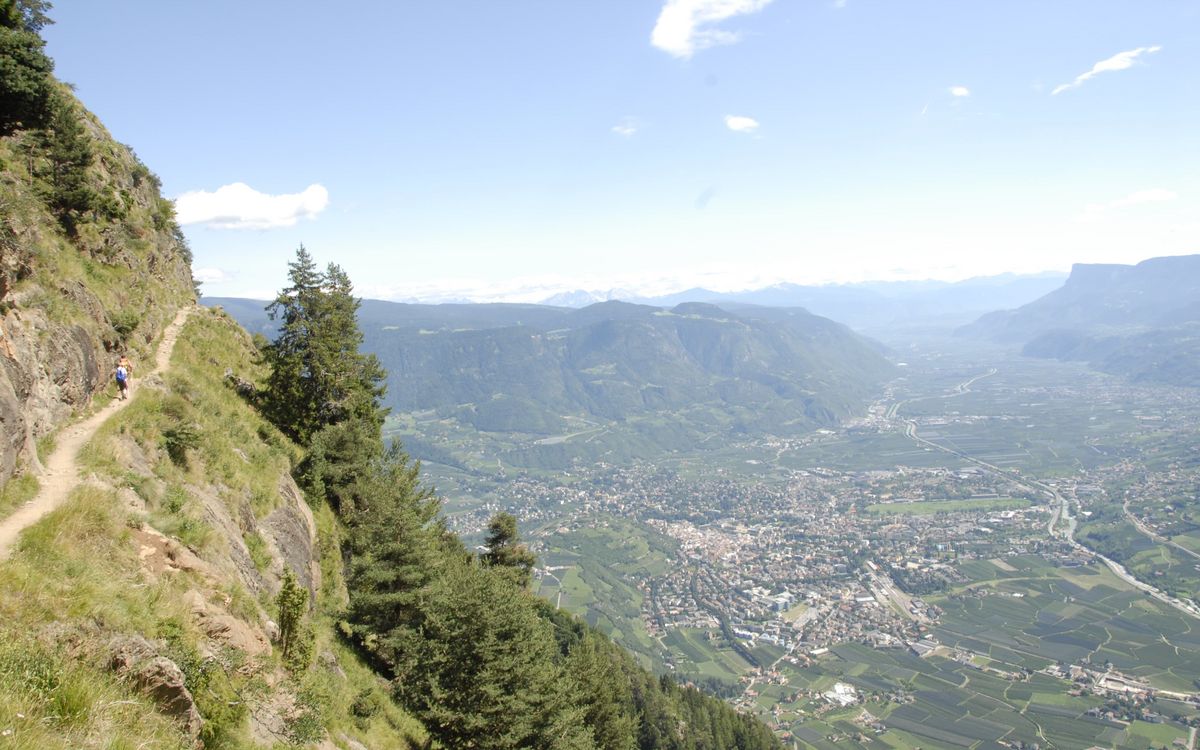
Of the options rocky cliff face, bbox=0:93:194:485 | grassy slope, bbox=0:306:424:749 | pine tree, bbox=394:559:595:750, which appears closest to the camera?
grassy slope, bbox=0:306:424:749

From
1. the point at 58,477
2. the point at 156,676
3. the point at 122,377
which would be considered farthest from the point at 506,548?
the point at 156,676

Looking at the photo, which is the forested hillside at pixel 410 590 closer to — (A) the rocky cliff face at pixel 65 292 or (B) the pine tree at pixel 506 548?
(B) the pine tree at pixel 506 548

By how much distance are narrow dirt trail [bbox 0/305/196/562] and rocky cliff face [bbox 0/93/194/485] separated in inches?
16.4

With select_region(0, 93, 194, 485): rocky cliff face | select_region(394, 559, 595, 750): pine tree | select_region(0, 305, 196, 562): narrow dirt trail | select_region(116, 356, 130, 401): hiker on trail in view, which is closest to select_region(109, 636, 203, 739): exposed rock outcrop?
select_region(0, 305, 196, 562): narrow dirt trail

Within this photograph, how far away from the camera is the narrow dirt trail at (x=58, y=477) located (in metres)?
9.47

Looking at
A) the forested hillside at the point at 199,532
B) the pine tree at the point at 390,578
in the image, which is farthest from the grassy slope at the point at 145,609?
the pine tree at the point at 390,578

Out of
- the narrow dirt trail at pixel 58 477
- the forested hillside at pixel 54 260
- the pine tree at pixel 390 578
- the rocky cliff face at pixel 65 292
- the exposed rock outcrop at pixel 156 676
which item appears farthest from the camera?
the pine tree at pixel 390 578

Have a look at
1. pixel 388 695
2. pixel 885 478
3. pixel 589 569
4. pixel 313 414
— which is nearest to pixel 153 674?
pixel 388 695

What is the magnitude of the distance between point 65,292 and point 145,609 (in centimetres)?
1336

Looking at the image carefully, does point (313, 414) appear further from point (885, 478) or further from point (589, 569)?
point (885, 478)

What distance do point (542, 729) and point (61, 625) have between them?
46.3ft

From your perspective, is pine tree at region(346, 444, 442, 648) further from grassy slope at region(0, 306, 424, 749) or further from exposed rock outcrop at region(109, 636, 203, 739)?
exposed rock outcrop at region(109, 636, 203, 739)

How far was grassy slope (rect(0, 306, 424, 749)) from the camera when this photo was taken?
18.4ft

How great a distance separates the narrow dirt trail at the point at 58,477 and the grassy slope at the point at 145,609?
Result: 11.7 inches
